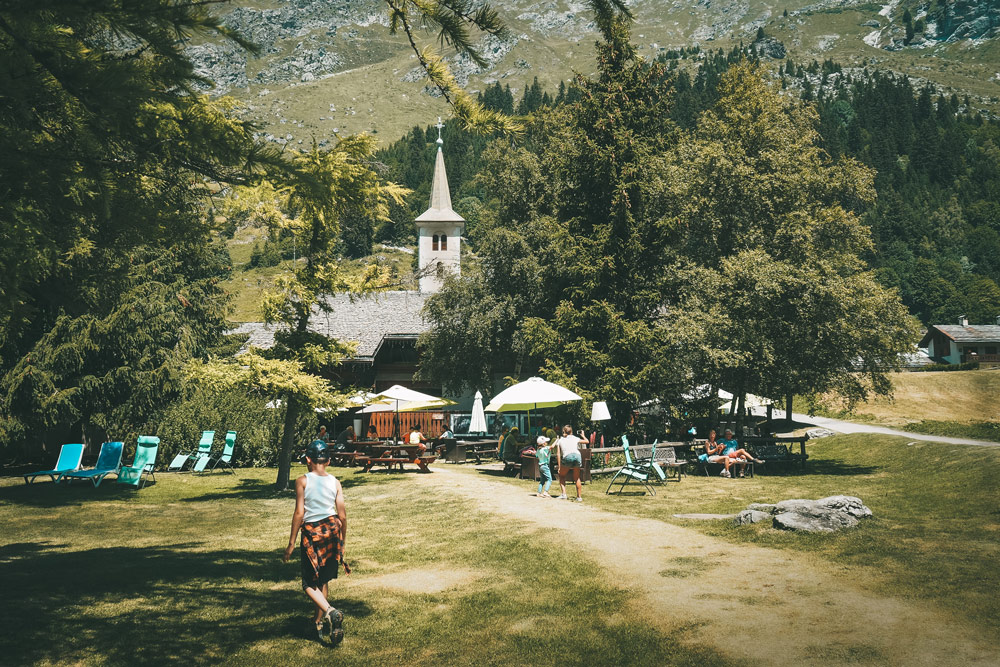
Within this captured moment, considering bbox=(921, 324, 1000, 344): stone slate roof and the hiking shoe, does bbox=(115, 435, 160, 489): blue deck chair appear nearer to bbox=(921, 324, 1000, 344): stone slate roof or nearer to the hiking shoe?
the hiking shoe

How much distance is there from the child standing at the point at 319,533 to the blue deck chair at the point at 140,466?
13705mm

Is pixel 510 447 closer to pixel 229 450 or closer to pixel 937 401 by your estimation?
pixel 229 450

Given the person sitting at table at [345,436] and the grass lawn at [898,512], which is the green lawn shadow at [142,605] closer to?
the grass lawn at [898,512]

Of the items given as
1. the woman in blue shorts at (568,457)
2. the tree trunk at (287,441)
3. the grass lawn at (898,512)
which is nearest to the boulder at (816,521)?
the grass lawn at (898,512)

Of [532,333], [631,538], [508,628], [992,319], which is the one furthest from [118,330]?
[992,319]

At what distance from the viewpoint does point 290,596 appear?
338 inches

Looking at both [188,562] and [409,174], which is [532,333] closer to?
[188,562]

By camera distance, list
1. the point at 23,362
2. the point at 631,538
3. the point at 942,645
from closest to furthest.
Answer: the point at 942,645 → the point at 631,538 → the point at 23,362

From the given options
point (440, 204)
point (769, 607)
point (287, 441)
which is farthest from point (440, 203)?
point (769, 607)

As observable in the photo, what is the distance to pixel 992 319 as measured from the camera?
376 ft

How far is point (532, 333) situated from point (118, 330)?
12.9 metres

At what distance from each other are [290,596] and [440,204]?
194 feet

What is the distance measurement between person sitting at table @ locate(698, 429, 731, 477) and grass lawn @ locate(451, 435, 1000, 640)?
2.40 ft

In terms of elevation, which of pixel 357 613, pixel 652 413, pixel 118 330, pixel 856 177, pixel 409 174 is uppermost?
pixel 409 174
